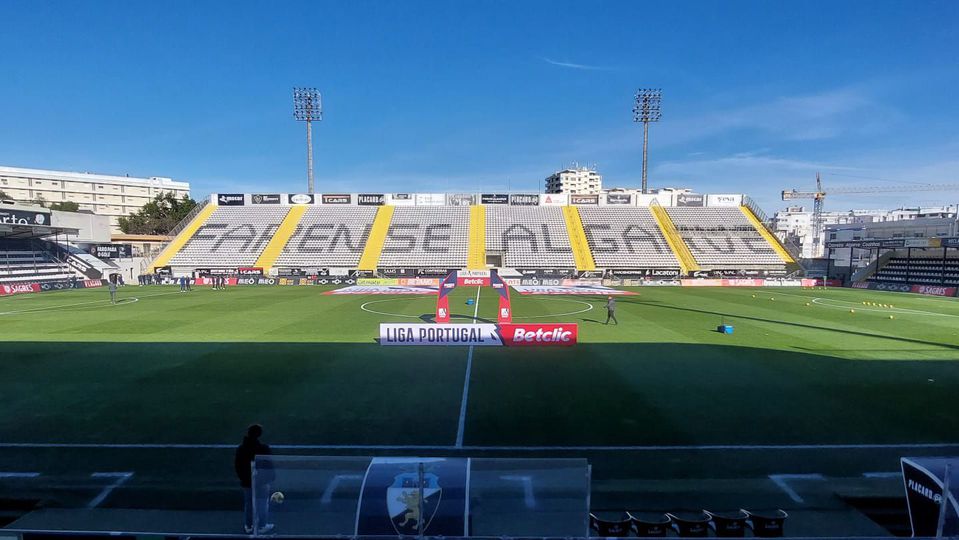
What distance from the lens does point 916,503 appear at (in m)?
5.49

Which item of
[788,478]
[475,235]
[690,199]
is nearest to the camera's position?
[788,478]

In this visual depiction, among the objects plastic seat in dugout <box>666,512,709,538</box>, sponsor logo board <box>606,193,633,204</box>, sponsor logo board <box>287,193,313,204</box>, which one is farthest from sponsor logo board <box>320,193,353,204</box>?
plastic seat in dugout <box>666,512,709,538</box>

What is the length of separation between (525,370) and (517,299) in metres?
20.9

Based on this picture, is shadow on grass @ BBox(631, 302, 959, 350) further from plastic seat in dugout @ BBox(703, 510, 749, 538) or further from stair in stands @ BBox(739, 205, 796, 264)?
stair in stands @ BBox(739, 205, 796, 264)

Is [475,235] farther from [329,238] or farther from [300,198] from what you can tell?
[300,198]

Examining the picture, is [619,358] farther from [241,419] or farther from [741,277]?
[741,277]

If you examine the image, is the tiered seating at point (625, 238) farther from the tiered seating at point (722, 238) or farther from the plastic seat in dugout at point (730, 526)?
the plastic seat in dugout at point (730, 526)

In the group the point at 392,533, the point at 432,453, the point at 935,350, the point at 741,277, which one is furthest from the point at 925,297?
the point at 392,533

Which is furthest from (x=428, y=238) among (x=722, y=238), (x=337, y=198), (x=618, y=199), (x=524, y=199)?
(x=722, y=238)

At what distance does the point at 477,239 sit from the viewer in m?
61.0

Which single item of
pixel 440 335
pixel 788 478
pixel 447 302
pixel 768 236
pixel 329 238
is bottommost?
pixel 788 478

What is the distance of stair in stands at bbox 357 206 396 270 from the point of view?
182 feet

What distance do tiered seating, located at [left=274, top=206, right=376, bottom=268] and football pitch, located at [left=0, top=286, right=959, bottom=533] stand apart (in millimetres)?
34355

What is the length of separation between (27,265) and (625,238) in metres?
63.9
